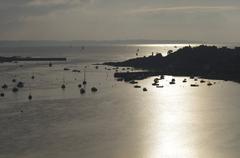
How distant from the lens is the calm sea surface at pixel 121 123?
3950cm

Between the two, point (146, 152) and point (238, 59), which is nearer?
point (146, 152)

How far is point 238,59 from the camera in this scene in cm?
10812

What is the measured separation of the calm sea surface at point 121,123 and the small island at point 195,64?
18.1 m

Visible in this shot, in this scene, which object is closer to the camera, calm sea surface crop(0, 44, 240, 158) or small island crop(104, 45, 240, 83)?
calm sea surface crop(0, 44, 240, 158)

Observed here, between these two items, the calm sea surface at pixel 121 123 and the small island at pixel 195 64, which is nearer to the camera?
the calm sea surface at pixel 121 123

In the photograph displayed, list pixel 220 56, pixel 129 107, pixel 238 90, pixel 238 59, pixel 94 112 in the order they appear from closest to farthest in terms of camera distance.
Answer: pixel 94 112, pixel 129 107, pixel 238 90, pixel 238 59, pixel 220 56

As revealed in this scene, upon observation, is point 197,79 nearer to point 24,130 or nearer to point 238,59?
point 238,59

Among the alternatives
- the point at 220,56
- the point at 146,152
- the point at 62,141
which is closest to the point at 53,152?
the point at 62,141

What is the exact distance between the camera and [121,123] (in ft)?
166

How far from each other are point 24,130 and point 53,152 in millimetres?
8702

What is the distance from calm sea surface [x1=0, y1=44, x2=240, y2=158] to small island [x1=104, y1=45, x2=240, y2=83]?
59.5 feet

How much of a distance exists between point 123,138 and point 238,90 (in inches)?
1525

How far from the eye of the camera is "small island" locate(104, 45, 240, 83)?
101 m

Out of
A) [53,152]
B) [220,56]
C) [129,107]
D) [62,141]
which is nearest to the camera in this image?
[53,152]
